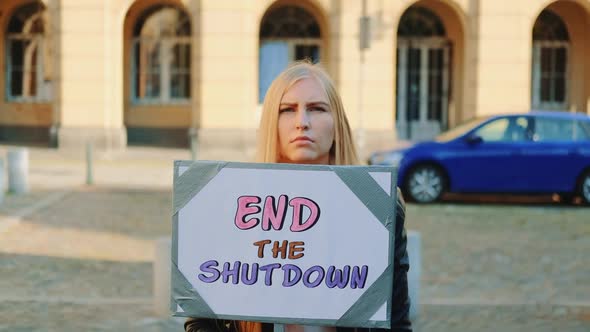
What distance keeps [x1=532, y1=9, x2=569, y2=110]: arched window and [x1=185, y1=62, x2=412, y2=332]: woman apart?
2586 centimetres

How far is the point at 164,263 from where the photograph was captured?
761cm

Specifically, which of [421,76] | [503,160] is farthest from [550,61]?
[503,160]

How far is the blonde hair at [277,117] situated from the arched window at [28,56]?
26126mm

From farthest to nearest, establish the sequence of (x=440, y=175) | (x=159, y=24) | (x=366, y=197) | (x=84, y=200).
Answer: (x=159, y=24) → (x=440, y=175) → (x=84, y=200) → (x=366, y=197)

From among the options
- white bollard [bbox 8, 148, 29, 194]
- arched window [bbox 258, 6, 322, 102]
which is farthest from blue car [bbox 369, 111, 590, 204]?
arched window [bbox 258, 6, 322, 102]

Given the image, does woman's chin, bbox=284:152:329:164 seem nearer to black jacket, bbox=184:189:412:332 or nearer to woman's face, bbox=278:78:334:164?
woman's face, bbox=278:78:334:164

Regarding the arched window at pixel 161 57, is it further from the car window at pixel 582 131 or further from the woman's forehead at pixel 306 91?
the woman's forehead at pixel 306 91

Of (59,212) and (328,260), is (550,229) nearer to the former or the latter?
(59,212)

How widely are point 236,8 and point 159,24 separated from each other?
11.2 ft

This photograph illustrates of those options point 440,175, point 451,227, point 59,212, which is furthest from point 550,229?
point 59,212

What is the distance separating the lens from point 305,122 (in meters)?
2.80

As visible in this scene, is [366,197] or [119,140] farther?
[119,140]

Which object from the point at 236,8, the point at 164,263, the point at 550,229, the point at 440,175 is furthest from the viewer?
the point at 236,8

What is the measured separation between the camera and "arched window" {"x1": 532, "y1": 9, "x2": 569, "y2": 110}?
27.8 meters
